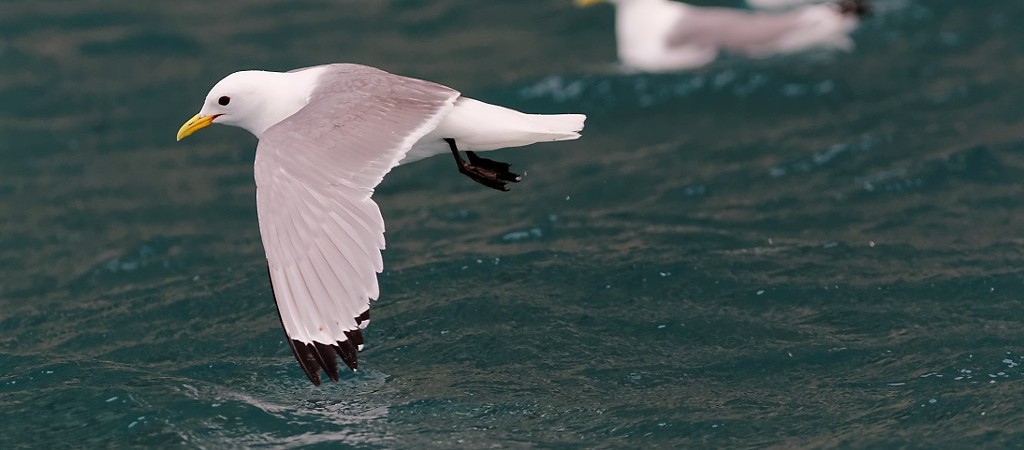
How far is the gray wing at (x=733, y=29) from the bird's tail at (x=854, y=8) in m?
0.31

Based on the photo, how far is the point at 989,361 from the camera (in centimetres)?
604

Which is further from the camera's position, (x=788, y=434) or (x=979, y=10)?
(x=979, y=10)

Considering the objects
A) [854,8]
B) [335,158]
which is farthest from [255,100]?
[854,8]

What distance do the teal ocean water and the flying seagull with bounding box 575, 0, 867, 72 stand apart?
140 millimetres

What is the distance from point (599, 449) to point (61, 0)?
26.1 ft

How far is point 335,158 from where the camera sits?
5.33m

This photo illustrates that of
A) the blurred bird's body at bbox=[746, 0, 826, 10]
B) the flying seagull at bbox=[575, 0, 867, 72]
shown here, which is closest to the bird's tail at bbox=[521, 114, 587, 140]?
the flying seagull at bbox=[575, 0, 867, 72]

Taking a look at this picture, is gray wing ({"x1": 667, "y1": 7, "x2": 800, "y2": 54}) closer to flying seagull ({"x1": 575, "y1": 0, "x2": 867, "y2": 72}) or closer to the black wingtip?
flying seagull ({"x1": 575, "y1": 0, "x2": 867, "y2": 72})

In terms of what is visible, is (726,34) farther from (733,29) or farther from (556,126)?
(556,126)

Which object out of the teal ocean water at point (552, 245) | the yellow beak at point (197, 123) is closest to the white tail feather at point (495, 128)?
the yellow beak at point (197, 123)

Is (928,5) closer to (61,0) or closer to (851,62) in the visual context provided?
(851,62)

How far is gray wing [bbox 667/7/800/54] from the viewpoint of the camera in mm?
10156

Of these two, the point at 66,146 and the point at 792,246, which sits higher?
the point at 66,146

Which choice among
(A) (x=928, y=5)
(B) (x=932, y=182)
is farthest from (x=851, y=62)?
(B) (x=932, y=182)
